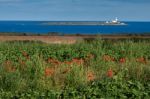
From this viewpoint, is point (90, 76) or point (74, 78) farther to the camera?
point (90, 76)

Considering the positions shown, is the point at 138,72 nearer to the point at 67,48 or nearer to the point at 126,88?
the point at 126,88

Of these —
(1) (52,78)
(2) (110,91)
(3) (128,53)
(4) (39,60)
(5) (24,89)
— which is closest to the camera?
(2) (110,91)

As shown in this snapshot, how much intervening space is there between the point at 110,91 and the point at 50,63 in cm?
514

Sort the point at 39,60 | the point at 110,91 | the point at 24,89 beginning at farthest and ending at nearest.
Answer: the point at 39,60
the point at 24,89
the point at 110,91

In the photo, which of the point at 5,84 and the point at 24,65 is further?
Answer: the point at 24,65

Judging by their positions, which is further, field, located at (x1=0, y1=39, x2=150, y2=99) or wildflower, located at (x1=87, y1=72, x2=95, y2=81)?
wildflower, located at (x1=87, y1=72, x2=95, y2=81)

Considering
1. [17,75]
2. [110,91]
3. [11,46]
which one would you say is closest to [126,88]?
[110,91]

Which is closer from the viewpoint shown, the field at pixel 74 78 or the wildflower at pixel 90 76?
the field at pixel 74 78

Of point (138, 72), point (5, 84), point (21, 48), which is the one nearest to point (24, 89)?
point (5, 84)

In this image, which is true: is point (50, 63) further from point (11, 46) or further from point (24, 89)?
point (11, 46)

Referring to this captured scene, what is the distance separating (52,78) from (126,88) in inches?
105

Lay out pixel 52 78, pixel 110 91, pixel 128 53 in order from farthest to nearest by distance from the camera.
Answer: pixel 128 53
pixel 52 78
pixel 110 91

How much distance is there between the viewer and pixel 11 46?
23000 millimetres

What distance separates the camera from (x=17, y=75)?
15.0m
